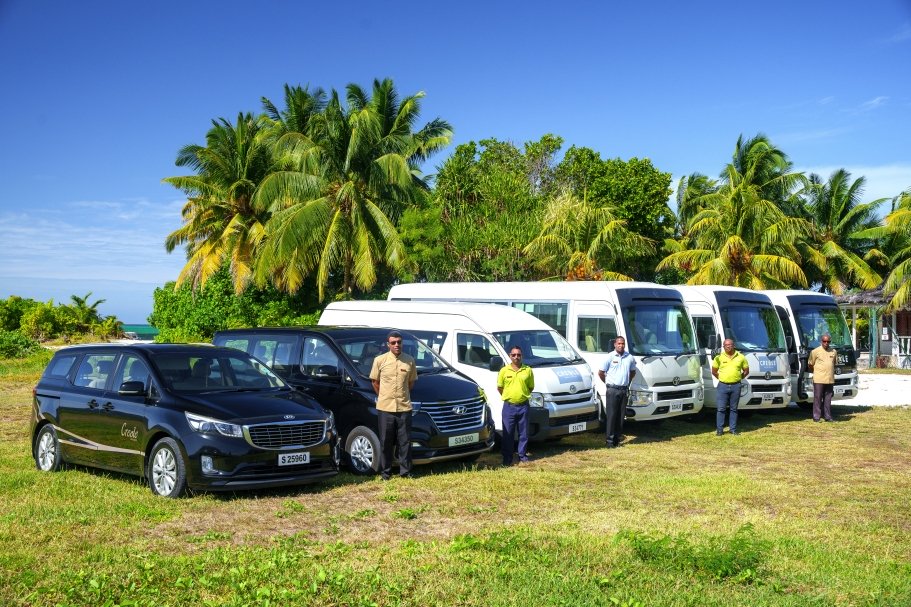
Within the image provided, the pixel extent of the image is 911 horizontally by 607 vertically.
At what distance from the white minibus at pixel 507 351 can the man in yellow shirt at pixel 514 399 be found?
1.80 feet

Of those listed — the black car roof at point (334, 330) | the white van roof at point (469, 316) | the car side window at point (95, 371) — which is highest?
the white van roof at point (469, 316)

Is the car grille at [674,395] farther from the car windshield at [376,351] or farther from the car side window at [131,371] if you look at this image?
the car side window at [131,371]

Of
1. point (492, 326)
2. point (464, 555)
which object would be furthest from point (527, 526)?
point (492, 326)

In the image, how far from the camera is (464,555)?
698 centimetres

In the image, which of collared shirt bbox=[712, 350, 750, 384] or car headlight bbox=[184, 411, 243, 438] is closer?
car headlight bbox=[184, 411, 243, 438]

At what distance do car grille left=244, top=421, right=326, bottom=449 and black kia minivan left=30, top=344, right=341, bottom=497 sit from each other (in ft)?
0.04

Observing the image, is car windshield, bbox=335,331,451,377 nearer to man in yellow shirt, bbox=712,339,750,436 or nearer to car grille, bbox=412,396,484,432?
car grille, bbox=412,396,484,432

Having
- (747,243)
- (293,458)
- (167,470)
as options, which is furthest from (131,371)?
(747,243)

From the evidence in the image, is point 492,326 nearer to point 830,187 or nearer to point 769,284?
point 769,284

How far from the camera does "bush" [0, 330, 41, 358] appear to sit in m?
34.3

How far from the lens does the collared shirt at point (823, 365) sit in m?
17.1

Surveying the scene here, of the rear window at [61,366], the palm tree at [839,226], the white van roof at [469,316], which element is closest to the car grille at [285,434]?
the rear window at [61,366]

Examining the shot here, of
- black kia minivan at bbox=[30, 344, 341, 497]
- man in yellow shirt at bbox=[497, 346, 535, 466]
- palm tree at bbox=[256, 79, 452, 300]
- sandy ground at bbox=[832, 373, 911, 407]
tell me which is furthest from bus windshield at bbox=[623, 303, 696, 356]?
palm tree at bbox=[256, 79, 452, 300]

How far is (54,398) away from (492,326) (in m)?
6.17
